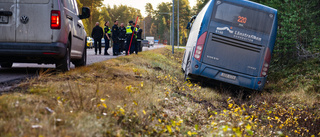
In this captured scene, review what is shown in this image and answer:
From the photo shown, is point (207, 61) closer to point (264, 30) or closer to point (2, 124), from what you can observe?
point (264, 30)

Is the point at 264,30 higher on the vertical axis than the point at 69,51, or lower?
higher

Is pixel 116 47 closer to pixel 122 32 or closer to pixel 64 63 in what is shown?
pixel 122 32

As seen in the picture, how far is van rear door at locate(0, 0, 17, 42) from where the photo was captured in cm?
671

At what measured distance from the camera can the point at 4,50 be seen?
22.3 ft

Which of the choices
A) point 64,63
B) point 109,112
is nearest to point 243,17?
point 64,63

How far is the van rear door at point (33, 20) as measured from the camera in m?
6.77

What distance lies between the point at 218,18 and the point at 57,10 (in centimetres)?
502

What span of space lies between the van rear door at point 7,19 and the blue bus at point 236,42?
210 inches

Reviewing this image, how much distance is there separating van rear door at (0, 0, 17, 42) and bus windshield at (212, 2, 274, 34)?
5.70 m

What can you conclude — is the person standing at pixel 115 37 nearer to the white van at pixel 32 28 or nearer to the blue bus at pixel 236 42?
the blue bus at pixel 236 42

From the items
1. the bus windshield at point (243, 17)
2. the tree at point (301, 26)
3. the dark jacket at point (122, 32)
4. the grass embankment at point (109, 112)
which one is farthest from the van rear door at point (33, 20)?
the tree at point (301, 26)

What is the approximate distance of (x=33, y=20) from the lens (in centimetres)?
679

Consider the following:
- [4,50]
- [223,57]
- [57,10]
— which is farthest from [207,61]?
[4,50]

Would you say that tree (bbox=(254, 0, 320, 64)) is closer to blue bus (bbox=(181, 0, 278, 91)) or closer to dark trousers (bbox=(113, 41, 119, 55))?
blue bus (bbox=(181, 0, 278, 91))
